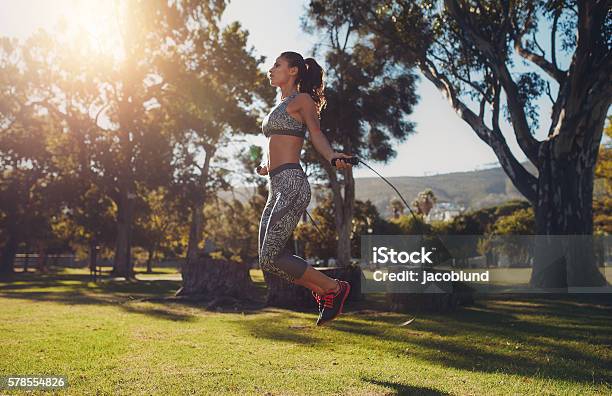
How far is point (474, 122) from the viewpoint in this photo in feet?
63.3

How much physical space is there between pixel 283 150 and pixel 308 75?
867 mm

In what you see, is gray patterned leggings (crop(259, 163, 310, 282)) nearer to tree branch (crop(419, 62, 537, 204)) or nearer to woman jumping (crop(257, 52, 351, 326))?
woman jumping (crop(257, 52, 351, 326))

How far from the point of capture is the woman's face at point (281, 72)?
4.96m

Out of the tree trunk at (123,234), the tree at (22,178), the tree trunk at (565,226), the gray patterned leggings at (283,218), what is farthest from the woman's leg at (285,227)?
the tree at (22,178)

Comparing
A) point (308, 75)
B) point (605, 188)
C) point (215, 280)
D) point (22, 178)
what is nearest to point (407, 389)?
point (308, 75)

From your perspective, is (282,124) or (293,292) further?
(293,292)

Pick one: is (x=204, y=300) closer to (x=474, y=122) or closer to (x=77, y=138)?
(x=474, y=122)

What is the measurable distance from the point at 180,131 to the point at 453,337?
25642mm

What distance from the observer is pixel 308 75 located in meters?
5.05

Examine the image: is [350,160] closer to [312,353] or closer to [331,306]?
[331,306]

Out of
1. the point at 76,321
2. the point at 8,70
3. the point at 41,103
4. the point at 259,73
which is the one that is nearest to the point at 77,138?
the point at 41,103

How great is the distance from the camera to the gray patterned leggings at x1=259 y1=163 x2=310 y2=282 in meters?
4.45

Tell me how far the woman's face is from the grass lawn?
2.56 m

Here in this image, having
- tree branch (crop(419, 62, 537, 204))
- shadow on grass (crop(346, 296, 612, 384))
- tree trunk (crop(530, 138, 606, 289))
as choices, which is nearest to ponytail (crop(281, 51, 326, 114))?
shadow on grass (crop(346, 296, 612, 384))
